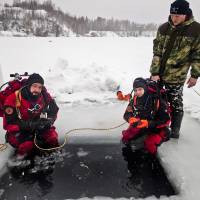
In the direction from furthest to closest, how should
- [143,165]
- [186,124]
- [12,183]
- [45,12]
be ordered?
1. [45,12]
2. [186,124]
3. [143,165]
4. [12,183]

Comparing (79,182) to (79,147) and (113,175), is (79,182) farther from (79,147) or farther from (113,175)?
(79,147)

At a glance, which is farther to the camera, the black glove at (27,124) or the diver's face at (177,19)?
the black glove at (27,124)

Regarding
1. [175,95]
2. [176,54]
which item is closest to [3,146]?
[175,95]

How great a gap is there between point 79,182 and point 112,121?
5.77ft

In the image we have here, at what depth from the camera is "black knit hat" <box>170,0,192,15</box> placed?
3088 millimetres

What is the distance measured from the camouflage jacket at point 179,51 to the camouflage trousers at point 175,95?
7 centimetres

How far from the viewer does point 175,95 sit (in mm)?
3588

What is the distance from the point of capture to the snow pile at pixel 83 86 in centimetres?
553

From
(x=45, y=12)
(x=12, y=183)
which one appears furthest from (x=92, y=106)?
(x=45, y=12)

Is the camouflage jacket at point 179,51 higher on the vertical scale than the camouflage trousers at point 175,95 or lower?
higher

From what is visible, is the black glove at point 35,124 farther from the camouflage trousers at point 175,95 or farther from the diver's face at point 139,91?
the camouflage trousers at point 175,95

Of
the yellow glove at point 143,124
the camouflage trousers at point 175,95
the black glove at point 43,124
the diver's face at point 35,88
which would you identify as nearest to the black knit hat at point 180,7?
the camouflage trousers at point 175,95

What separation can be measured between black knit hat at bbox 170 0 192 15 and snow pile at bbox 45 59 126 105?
2653 mm

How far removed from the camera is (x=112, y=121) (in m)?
4.50
